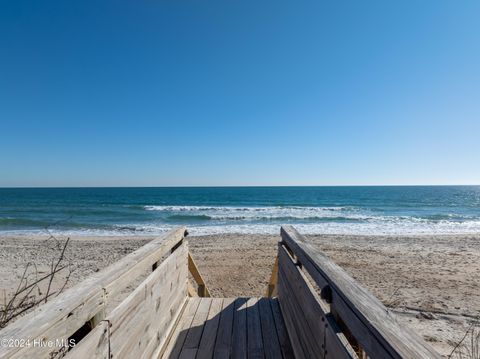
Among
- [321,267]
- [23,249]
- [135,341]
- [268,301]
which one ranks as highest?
[321,267]

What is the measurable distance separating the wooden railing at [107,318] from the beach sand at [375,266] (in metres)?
3.07

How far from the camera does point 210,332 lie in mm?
2793

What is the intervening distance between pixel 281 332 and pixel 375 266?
7.12m

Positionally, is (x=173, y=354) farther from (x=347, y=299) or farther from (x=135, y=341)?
(x=347, y=299)

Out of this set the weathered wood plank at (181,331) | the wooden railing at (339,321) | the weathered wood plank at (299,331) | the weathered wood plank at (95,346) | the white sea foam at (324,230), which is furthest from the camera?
→ the white sea foam at (324,230)

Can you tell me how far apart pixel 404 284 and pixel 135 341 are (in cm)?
718

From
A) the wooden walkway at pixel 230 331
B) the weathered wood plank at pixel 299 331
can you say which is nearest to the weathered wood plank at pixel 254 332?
the wooden walkway at pixel 230 331

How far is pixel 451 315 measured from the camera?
197 inches

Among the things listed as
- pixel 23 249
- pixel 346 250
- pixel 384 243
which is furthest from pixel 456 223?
pixel 23 249

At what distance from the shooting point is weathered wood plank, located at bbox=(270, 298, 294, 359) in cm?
243

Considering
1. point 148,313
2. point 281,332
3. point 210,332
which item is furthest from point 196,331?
point 148,313

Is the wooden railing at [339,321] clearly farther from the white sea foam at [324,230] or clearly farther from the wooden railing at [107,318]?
the white sea foam at [324,230]

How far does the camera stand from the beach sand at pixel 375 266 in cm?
513

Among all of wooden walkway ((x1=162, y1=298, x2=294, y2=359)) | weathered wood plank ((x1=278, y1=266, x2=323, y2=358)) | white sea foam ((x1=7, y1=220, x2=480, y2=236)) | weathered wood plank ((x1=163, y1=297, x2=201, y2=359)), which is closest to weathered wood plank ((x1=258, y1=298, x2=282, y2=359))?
wooden walkway ((x1=162, y1=298, x2=294, y2=359))
